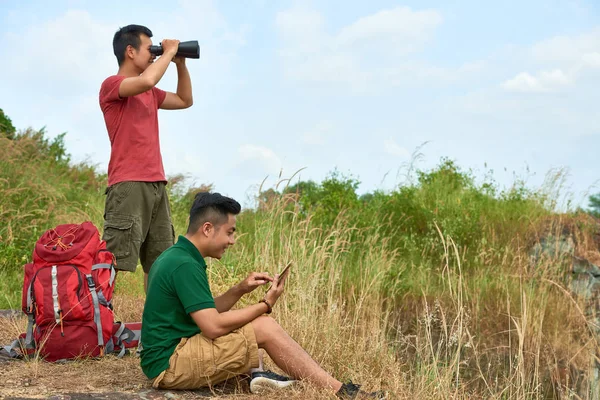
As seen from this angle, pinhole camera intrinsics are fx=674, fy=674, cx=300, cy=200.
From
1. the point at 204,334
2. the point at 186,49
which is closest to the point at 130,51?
the point at 186,49

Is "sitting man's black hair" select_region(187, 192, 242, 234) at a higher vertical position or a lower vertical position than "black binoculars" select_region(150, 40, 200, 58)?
lower

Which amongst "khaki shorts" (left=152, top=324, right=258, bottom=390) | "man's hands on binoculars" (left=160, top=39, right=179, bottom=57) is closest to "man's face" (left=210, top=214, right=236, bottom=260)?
"khaki shorts" (left=152, top=324, right=258, bottom=390)

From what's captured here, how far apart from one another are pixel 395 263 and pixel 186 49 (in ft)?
15.8

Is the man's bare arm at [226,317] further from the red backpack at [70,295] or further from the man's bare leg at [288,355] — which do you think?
the red backpack at [70,295]

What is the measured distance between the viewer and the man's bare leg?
352 cm

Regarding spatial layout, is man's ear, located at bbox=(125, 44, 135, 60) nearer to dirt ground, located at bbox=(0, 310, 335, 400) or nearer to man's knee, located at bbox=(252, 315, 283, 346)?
dirt ground, located at bbox=(0, 310, 335, 400)

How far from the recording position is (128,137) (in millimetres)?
4488

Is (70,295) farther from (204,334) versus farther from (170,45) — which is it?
(170,45)

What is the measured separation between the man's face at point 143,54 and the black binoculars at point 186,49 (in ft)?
0.12

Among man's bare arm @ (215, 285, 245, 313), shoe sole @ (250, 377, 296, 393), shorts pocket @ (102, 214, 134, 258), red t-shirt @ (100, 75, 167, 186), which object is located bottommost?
shoe sole @ (250, 377, 296, 393)

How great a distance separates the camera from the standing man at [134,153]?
4453 millimetres

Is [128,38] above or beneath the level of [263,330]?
above

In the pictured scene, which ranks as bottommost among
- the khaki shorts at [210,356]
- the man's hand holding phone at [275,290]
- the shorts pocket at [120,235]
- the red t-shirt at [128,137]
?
the khaki shorts at [210,356]

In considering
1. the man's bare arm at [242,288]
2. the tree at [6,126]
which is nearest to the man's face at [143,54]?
the man's bare arm at [242,288]
